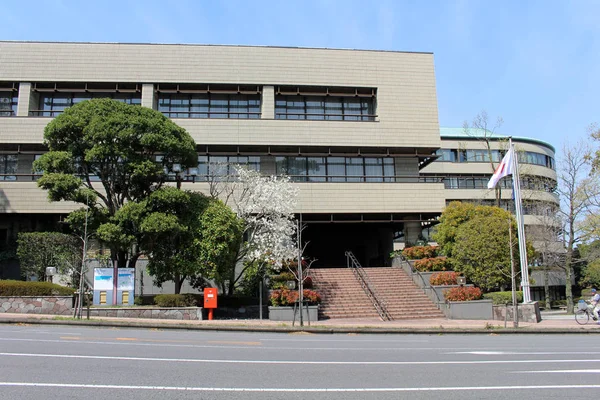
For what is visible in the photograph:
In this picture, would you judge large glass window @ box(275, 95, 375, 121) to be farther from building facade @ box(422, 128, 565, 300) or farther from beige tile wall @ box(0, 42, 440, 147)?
building facade @ box(422, 128, 565, 300)

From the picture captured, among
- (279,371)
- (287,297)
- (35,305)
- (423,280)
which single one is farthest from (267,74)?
(279,371)

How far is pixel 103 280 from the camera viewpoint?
23.3m

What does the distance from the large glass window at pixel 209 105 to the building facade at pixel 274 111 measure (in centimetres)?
7

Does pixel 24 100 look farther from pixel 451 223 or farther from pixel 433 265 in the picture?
pixel 451 223

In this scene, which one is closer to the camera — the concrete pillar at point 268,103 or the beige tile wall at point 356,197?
the beige tile wall at point 356,197

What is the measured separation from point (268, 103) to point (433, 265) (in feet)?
50.3

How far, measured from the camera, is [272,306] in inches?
931

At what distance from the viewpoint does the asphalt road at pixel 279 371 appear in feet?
22.7

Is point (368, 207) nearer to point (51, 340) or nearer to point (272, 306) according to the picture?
point (272, 306)

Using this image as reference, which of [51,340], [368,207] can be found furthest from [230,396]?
[368,207]

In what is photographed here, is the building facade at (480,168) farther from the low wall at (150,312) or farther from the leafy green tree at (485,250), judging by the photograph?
the low wall at (150,312)

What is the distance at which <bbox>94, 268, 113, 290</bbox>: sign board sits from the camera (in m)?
23.2

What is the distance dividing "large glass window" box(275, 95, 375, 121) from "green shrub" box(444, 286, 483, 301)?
14.7m

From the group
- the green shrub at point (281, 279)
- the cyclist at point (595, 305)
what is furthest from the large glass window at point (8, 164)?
the cyclist at point (595, 305)
